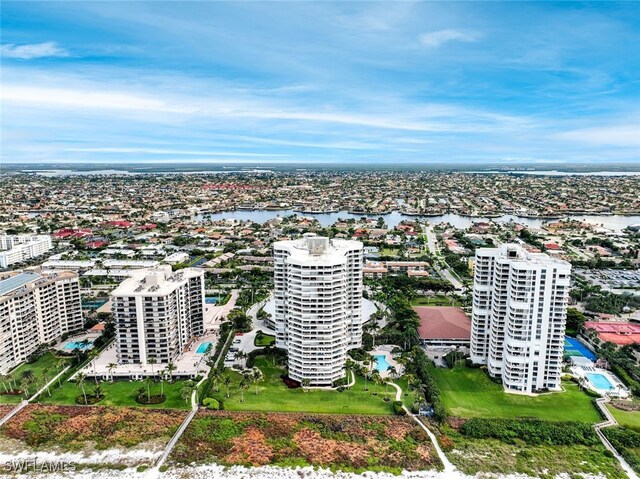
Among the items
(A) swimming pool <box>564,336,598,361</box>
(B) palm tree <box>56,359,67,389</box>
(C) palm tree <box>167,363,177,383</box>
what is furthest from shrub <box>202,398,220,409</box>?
(A) swimming pool <box>564,336,598,361</box>

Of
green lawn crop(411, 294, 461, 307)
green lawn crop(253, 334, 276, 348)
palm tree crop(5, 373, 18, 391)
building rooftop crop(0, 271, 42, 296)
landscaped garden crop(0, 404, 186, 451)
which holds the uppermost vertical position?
building rooftop crop(0, 271, 42, 296)

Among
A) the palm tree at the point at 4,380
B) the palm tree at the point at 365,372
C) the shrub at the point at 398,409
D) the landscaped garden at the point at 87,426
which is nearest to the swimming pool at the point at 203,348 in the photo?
the landscaped garden at the point at 87,426

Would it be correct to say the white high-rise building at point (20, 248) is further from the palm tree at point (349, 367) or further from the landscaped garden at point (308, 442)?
the palm tree at point (349, 367)

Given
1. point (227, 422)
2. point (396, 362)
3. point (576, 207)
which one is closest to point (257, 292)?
point (396, 362)

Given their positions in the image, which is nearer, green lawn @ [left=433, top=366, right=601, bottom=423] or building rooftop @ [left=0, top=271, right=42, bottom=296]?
green lawn @ [left=433, top=366, right=601, bottom=423]

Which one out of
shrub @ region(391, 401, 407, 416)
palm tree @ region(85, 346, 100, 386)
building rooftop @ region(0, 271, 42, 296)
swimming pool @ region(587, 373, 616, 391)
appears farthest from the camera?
building rooftop @ region(0, 271, 42, 296)

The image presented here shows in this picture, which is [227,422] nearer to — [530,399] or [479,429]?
[479,429]

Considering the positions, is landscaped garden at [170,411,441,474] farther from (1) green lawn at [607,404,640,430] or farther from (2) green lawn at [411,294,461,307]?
(2) green lawn at [411,294,461,307]
